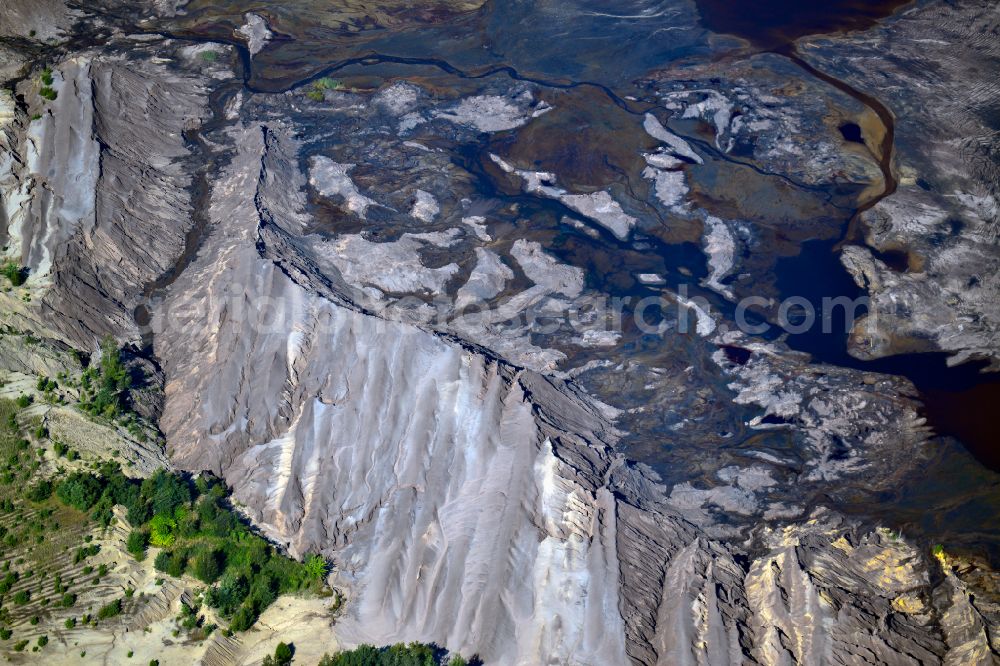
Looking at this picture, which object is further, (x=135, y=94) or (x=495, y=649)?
(x=135, y=94)

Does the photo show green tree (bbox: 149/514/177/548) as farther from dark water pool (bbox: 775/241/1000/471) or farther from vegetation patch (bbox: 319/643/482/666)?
dark water pool (bbox: 775/241/1000/471)

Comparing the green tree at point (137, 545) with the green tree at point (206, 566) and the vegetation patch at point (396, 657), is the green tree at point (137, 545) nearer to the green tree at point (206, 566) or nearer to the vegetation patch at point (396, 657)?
the green tree at point (206, 566)

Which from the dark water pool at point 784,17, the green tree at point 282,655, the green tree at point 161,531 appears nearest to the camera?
the green tree at point 282,655

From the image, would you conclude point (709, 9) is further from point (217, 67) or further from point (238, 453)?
point (238, 453)

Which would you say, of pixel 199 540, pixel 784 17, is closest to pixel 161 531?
pixel 199 540

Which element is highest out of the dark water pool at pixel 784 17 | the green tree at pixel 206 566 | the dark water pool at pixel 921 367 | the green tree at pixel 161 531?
the dark water pool at pixel 784 17

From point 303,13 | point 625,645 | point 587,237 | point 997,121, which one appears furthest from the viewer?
point 303,13

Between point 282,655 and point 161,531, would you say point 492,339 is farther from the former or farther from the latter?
point 282,655

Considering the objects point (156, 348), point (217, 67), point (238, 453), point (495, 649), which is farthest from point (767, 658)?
point (217, 67)

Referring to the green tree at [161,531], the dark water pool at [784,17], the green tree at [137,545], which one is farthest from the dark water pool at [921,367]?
the green tree at [137,545]
